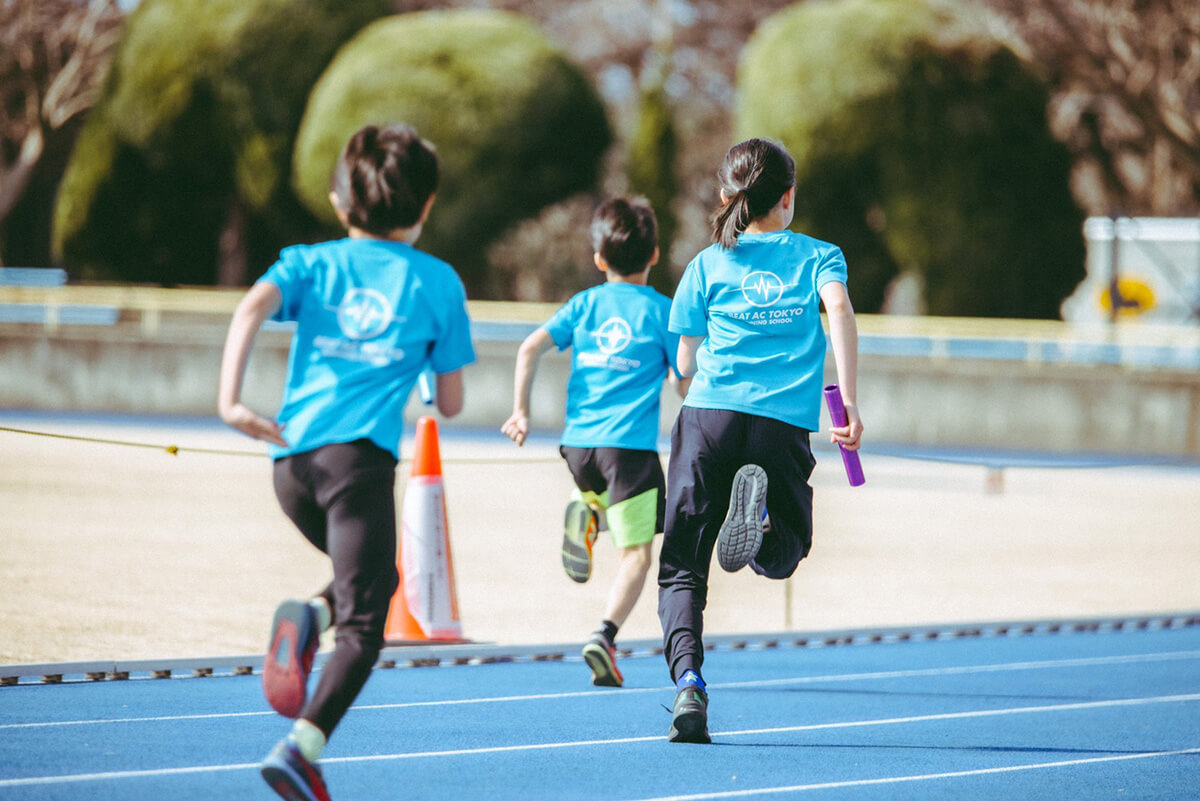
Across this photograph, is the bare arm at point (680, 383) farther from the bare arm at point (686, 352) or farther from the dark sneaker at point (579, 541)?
the dark sneaker at point (579, 541)

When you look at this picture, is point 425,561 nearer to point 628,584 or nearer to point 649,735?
point 628,584

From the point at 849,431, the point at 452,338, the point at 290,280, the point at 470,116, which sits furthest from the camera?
the point at 470,116

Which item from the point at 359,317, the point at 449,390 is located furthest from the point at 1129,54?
the point at 359,317

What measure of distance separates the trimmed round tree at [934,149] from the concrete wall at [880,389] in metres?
3.01

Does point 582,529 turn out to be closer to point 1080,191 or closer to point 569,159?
point 569,159

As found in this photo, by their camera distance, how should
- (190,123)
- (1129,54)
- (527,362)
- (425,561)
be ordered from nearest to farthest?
1. (527,362)
2. (425,561)
3. (190,123)
4. (1129,54)

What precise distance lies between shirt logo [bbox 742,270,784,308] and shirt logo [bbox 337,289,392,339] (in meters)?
1.43

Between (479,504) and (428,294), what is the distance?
10.8 metres

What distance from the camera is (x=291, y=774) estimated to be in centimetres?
376

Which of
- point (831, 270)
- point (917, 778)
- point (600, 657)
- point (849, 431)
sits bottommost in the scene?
point (917, 778)

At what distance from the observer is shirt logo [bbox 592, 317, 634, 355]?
20.5 feet

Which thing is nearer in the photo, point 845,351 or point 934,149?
point 845,351

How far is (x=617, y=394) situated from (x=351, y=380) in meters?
2.30

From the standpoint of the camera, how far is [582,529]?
21.2 feet
